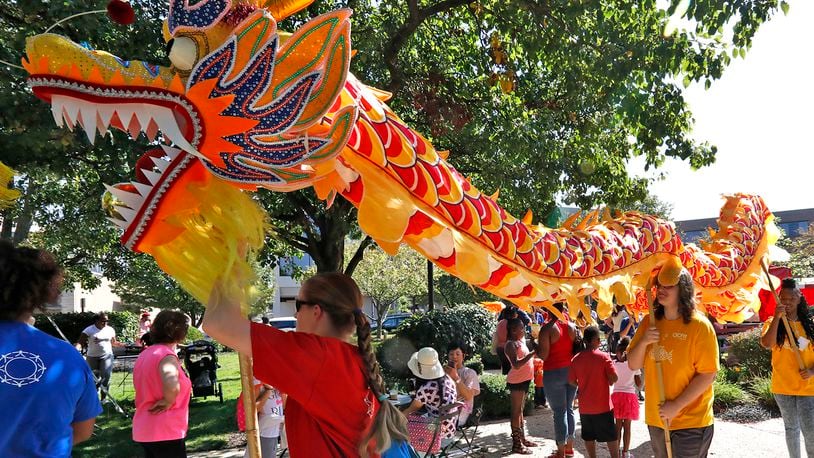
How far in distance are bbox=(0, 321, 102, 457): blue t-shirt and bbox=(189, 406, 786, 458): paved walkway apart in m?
5.60

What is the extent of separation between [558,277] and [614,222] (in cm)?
123

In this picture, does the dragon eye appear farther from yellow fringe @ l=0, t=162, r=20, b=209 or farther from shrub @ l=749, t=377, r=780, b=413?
shrub @ l=749, t=377, r=780, b=413

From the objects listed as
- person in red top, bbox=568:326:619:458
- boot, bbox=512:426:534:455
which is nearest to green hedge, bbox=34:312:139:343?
boot, bbox=512:426:534:455

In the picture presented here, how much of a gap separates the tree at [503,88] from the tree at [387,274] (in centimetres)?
2335

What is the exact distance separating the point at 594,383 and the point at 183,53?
5118 millimetres

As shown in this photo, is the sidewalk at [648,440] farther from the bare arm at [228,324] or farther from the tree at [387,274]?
the tree at [387,274]

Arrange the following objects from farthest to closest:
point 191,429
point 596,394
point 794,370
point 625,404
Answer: point 191,429 → point 625,404 → point 596,394 → point 794,370

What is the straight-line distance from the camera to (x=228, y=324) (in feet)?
6.37

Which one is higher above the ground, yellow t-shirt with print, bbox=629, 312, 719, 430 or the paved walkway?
yellow t-shirt with print, bbox=629, 312, 719, 430

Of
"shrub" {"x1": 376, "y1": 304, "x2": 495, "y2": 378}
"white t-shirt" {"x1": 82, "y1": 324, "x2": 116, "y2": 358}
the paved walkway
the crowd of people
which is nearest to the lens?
the crowd of people

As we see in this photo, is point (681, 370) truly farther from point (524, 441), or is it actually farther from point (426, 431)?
point (524, 441)

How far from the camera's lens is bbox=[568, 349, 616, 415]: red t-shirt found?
5.81m

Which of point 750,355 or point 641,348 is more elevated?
point 641,348

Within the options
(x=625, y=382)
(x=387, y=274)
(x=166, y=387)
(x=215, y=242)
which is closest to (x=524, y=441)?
(x=625, y=382)
